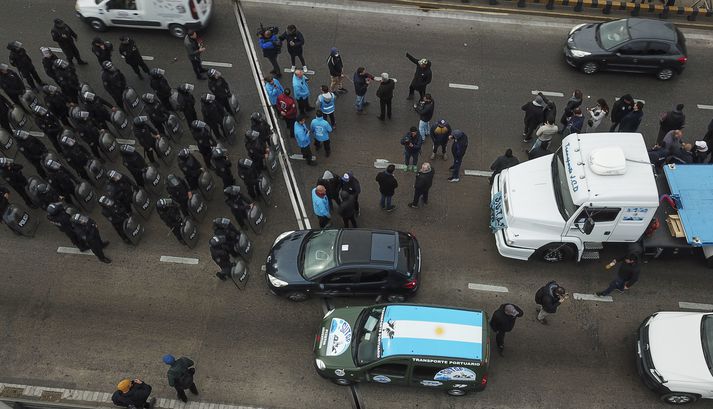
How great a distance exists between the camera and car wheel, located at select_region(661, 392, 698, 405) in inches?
392

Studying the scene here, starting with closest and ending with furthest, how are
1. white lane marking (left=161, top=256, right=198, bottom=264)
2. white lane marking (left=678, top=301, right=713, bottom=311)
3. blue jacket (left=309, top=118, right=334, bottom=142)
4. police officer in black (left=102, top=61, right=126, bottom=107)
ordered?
white lane marking (left=678, top=301, right=713, bottom=311) → white lane marking (left=161, top=256, right=198, bottom=264) → blue jacket (left=309, top=118, right=334, bottom=142) → police officer in black (left=102, top=61, right=126, bottom=107)

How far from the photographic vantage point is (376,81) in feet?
52.7

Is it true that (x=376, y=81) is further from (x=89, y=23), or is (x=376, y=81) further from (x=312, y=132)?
(x=89, y=23)

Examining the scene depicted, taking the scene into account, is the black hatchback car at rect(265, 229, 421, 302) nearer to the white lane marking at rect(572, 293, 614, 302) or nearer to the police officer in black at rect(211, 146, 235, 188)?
the police officer in black at rect(211, 146, 235, 188)

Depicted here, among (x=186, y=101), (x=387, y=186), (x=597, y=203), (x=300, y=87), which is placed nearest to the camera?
(x=597, y=203)

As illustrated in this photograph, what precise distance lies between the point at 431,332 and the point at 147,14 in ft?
43.9

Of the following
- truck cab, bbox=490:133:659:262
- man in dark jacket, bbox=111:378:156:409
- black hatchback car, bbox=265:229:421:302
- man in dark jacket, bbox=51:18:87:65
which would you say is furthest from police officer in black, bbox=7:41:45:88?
truck cab, bbox=490:133:659:262

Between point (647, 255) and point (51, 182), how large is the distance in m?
13.7

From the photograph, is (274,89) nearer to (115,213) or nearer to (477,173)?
(115,213)

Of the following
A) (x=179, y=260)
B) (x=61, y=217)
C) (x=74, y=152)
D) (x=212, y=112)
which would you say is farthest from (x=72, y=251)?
(x=212, y=112)

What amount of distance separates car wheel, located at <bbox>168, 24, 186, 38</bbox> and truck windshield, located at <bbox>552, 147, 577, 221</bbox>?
12.0 meters

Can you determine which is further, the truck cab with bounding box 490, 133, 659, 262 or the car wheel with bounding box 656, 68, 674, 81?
the car wheel with bounding box 656, 68, 674, 81

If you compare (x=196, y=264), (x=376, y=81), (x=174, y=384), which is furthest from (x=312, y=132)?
(x=174, y=384)

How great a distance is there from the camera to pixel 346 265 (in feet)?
35.7
